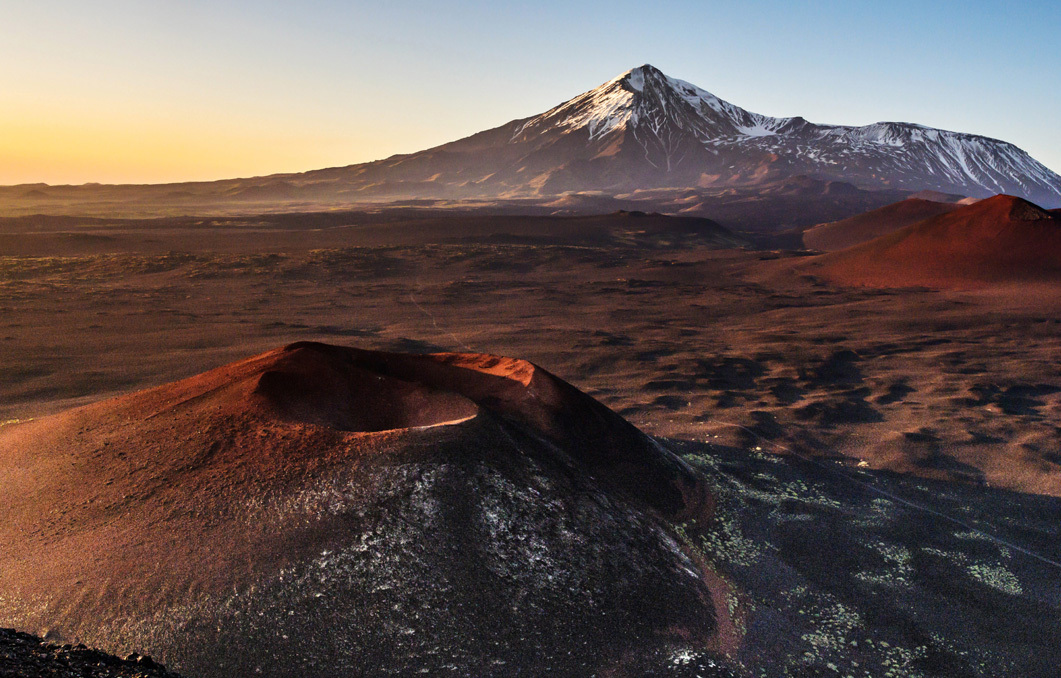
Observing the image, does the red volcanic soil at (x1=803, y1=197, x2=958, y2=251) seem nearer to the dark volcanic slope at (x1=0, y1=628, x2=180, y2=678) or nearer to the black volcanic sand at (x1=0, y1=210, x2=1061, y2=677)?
the black volcanic sand at (x1=0, y1=210, x2=1061, y2=677)

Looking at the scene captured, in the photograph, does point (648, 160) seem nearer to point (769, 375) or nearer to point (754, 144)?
point (754, 144)

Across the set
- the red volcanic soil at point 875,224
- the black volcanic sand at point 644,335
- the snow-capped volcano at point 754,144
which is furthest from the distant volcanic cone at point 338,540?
the snow-capped volcano at point 754,144

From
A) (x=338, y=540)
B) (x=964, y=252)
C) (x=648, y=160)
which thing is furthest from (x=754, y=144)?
(x=338, y=540)

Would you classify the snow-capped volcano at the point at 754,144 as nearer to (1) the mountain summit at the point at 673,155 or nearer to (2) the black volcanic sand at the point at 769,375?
(1) the mountain summit at the point at 673,155

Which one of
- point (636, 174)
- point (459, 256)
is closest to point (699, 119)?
point (636, 174)

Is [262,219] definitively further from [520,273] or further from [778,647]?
[778,647]
